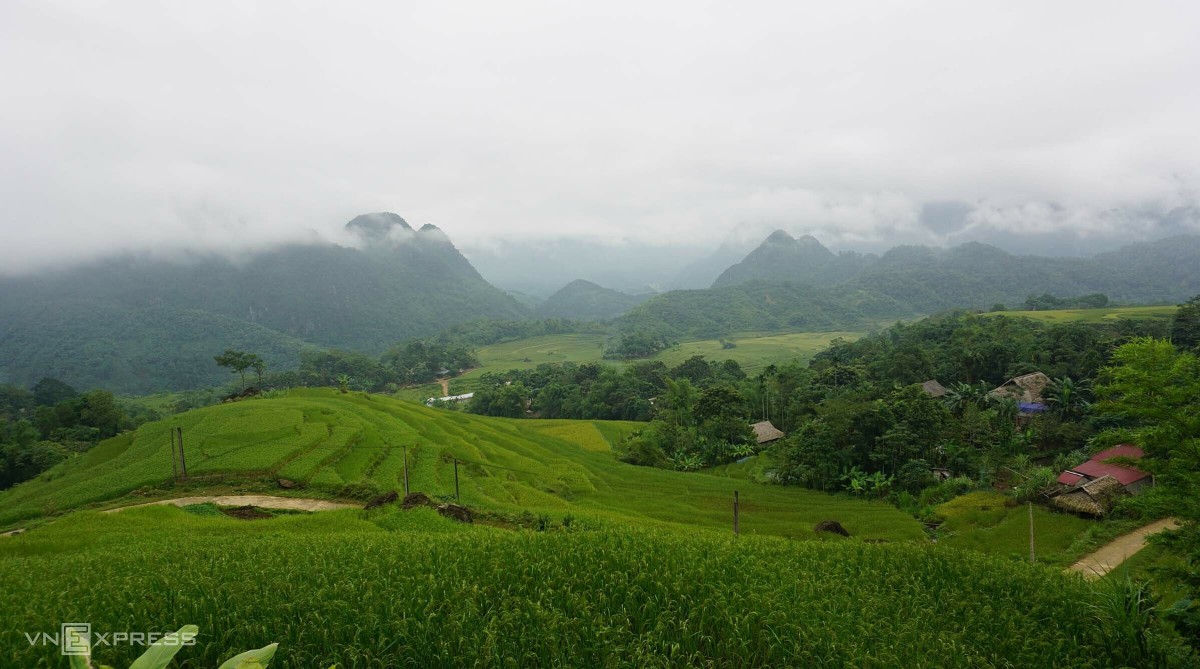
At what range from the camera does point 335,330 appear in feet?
596

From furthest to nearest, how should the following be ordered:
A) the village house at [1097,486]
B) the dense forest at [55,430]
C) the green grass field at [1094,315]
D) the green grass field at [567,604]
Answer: the green grass field at [1094,315] → the dense forest at [55,430] → the village house at [1097,486] → the green grass field at [567,604]

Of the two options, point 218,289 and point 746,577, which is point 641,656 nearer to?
point 746,577

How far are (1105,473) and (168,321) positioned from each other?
7521 inches

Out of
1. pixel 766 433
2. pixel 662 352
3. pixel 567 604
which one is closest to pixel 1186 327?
pixel 766 433

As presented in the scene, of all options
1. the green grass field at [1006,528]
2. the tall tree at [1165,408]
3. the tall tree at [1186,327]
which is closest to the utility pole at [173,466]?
the green grass field at [1006,528]

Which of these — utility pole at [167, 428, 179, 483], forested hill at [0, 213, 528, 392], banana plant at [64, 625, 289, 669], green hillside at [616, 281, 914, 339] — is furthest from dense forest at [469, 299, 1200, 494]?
forested hill at [0, 213, 528, 392]

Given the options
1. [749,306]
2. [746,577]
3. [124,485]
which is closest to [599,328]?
[749,306]

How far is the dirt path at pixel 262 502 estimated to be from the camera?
2225 centimetres

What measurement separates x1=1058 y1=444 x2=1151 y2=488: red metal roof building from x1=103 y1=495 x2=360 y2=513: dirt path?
121ft

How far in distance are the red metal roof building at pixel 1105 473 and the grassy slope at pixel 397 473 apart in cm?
918

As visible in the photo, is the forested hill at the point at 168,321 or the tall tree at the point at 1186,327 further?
the forested hill at the point at 168,321

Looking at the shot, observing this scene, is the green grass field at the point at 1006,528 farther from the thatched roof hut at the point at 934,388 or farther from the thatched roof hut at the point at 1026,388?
the thatched roof hut at the point at 934,388

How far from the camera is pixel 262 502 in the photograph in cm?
2275

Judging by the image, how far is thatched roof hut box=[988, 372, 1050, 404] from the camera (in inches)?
1741
